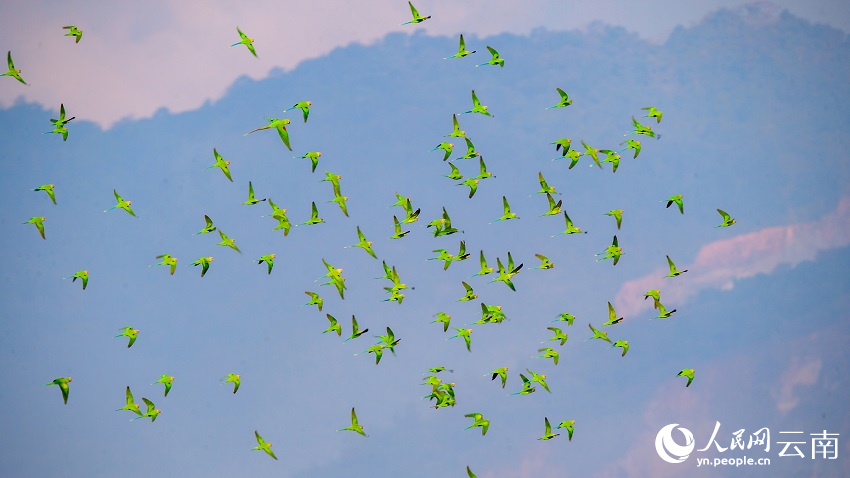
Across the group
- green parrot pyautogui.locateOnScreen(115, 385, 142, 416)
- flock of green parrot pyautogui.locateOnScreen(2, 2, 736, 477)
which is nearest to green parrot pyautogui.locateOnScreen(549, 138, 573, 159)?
flock of green parrot pyautogui.locateOnScreen(2, 2, 736, 477)

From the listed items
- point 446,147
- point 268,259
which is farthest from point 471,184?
point 268,259

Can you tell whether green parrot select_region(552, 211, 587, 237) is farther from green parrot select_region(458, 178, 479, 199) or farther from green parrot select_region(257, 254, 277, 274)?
green parrot select_region(257, 254, 277, 274)

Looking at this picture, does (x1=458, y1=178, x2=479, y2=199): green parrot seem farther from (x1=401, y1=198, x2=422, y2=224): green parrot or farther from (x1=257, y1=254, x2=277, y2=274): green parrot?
(x1=257, y1=254, x2=277, y2=274): green parrot

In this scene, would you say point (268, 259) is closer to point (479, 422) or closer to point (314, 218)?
point (314, 218)

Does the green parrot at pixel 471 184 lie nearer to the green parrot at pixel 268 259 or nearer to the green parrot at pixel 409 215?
the green parrot at pixel 409 215

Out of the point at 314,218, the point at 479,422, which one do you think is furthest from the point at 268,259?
the point at 479,422

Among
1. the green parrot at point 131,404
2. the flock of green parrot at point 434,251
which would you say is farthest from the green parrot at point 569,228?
the green parrot at point 131,404

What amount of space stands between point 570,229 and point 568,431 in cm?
618

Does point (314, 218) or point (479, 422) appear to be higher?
point (314, 218)

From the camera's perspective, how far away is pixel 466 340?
32.8 metres

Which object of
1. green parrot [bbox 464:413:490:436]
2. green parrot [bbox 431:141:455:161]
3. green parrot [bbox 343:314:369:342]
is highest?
green parrot [bbox 431:141:455:161]

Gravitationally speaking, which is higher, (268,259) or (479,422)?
(268,259)

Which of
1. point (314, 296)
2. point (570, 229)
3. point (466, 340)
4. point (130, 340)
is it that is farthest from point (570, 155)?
point (130, 340)

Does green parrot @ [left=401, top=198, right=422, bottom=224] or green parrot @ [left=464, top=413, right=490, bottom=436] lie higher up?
green parrot @ [left=401, top=198, right=422, bottom=224]
